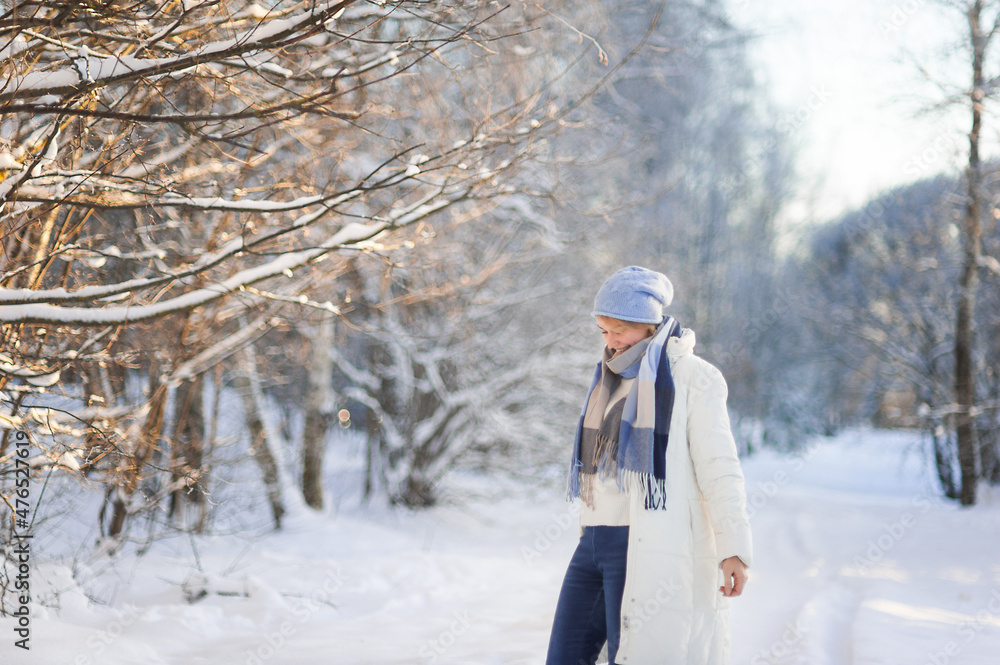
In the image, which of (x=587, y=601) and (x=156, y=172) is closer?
(x=587, y=601)

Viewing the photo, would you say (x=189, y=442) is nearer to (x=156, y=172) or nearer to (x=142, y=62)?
(x=156, y=172)

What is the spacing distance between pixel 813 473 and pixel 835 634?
1757cm

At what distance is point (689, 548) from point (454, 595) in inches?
150

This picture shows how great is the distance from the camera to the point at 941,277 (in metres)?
14.0

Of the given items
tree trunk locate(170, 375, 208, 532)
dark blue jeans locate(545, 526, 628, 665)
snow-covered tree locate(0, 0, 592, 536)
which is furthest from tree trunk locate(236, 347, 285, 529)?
dark blue jeans locate(545, 526, 628, 665)

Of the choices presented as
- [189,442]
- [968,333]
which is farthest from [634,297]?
[968,333]

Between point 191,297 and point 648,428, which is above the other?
point 191,297

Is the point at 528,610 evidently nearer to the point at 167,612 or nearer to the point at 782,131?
the point at 167,612

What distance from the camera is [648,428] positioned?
232cm

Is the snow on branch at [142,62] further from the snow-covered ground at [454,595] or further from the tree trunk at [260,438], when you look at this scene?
the tree trunk at [260,438]

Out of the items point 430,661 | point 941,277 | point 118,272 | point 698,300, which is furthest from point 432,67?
point 698,300

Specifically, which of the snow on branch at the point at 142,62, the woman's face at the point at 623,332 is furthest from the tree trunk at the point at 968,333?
the snow on branch at the point at 142,62

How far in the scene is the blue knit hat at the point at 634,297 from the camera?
97.1 inches

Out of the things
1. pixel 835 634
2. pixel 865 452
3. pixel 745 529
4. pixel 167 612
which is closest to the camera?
pixel 745 529
